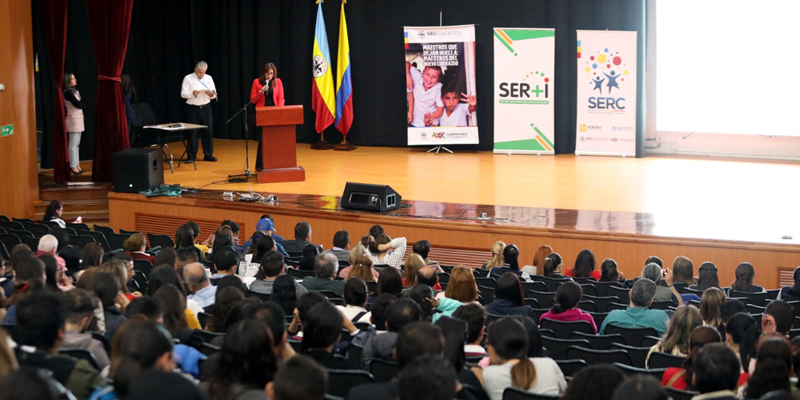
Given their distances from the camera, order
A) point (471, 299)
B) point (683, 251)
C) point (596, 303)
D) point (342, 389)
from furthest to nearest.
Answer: point (683, 251), point (596, 303), point (471, 299), point (342, 389)

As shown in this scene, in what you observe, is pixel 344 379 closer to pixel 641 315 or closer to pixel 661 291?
pixel 641 315

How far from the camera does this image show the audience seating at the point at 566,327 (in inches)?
188

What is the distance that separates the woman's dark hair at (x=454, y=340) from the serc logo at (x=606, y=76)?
9.89 m

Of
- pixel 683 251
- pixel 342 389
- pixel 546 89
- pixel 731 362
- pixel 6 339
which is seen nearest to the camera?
pixel 6 339

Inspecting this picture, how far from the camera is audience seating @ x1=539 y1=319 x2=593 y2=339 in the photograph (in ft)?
15.7

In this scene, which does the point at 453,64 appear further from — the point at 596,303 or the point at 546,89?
the point at 596,303

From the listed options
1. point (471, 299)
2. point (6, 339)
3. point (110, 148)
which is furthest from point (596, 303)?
point (110, 148)

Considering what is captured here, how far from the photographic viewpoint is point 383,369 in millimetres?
3576

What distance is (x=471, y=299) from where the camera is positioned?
495cm

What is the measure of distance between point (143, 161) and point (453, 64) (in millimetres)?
5386

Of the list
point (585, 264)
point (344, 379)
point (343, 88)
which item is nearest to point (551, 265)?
point (585, 264)

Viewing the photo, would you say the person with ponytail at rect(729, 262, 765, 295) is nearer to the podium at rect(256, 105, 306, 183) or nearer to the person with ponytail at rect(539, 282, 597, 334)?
the person with ponytail at rect(539, 282, 597, 334)

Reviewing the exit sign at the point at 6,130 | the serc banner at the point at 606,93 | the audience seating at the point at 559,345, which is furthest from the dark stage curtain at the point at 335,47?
the audience seating at the point at 559,345

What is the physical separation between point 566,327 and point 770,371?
70.2 inches
